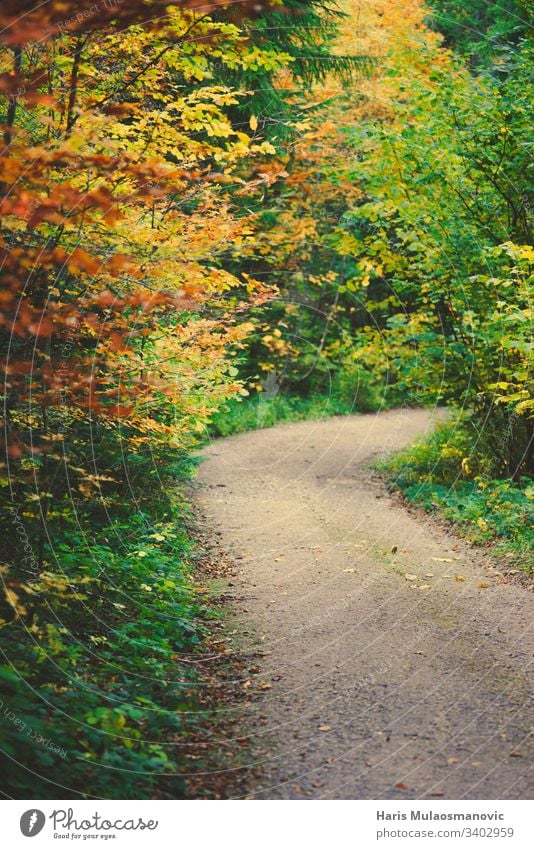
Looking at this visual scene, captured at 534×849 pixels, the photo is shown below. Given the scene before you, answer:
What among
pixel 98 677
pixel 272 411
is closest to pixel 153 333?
pixel 98 677

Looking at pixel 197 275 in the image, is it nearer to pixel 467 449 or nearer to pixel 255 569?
pixel 255 569

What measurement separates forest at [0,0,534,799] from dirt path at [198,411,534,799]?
1.56 ft

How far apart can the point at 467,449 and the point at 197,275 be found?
7095 mm

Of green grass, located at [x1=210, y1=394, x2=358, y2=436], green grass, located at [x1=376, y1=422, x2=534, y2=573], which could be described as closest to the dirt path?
green grass, located at [x1=376, y1=422, x2=534, y2=573]

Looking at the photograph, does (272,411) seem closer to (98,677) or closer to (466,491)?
(466,491)

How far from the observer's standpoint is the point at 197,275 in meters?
6.00

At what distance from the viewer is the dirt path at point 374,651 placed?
425 cm

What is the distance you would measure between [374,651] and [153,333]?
135 inches

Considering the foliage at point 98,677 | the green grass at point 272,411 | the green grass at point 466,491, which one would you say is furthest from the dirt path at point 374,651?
the green grass at point 272,411

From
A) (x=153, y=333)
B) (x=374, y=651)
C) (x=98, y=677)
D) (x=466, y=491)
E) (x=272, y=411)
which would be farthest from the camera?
(x=272, y=411)

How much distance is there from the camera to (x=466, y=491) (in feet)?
36.4

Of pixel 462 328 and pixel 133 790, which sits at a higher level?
pixel 462 328

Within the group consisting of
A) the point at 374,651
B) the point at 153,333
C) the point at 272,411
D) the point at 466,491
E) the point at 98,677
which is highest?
the point at 153,333

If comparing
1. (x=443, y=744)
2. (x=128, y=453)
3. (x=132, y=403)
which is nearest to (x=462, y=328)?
(x=128, y=453)
